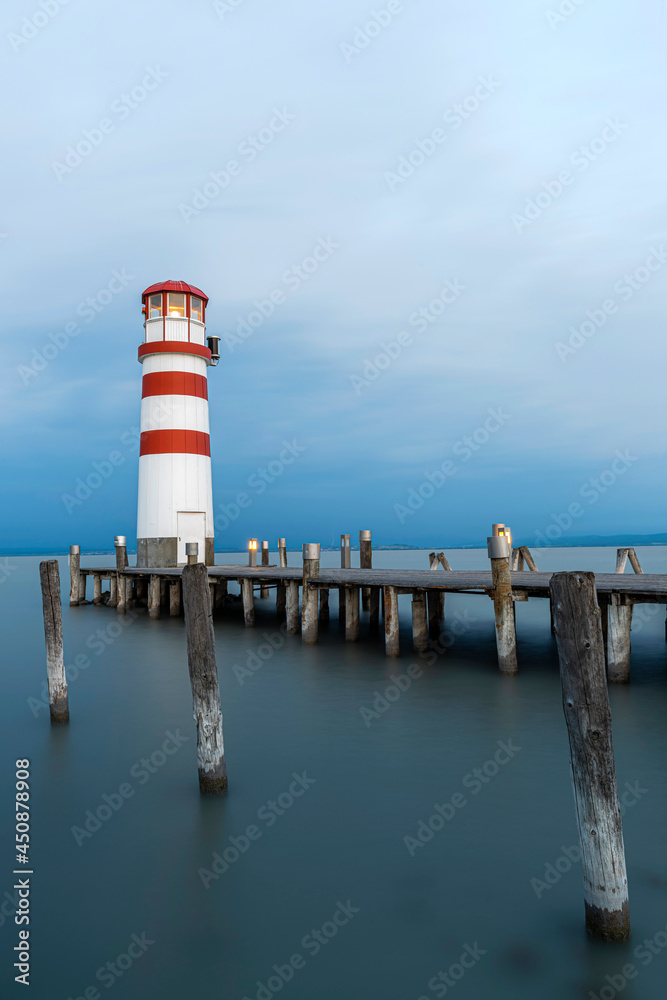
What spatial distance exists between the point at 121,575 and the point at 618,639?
18581 millimetres

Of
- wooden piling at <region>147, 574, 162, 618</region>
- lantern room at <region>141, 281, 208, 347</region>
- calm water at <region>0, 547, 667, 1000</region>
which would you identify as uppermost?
lantern room at <region>141, 281, 208, 347</region>

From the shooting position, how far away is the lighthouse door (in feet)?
76.5

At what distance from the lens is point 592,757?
436 centimetres

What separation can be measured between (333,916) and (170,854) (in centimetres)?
176

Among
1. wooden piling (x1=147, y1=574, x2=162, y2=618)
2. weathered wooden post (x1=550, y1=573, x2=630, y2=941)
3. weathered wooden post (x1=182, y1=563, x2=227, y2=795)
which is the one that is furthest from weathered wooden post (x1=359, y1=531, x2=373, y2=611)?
weathered wooden post (x1=550, y1=573, x2=630, y2=941)

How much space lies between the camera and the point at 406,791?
720 cm

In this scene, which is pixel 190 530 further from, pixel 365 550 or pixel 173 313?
pixel 173 313

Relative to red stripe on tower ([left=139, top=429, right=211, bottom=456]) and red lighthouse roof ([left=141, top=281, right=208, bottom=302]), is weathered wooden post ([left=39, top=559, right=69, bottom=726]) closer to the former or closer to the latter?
red stripe on tower ([left=139, top=429, right=211, bottom=456])

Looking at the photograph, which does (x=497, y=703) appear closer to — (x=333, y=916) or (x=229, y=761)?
(x=229, y=761)

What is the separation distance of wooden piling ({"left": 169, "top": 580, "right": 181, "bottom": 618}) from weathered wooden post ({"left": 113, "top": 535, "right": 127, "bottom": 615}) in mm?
2415

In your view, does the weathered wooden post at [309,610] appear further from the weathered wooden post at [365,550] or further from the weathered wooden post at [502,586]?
the weathered wooden post at [502,586]

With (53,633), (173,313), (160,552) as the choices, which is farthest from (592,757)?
(173,313)

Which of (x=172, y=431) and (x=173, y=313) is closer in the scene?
(x=172, y=431)

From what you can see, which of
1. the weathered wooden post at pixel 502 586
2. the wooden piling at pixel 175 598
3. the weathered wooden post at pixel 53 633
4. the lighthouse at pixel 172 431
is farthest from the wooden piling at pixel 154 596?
the weathered wooden post at pixel 502 586
